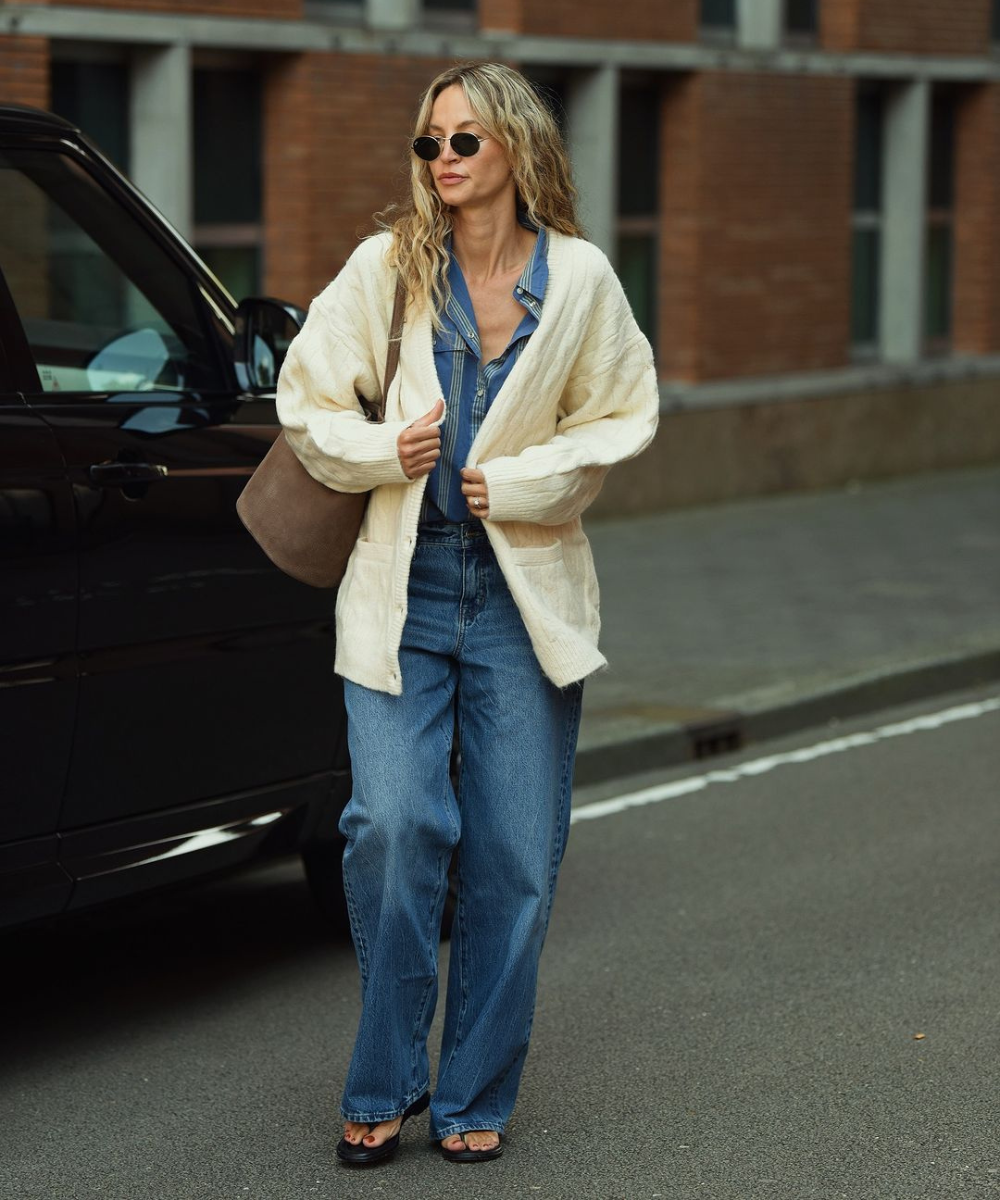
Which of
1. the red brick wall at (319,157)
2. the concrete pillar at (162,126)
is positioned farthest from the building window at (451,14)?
the concrete pillar at (162,126)

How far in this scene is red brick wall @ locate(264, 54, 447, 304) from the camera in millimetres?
13070

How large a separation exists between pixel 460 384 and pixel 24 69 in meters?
7.99

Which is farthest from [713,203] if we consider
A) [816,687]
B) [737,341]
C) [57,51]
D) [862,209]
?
[816,687]

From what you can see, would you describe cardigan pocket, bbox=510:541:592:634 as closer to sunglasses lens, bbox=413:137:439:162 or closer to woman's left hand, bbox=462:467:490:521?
woman's left hand, bbox=462:467:490:521

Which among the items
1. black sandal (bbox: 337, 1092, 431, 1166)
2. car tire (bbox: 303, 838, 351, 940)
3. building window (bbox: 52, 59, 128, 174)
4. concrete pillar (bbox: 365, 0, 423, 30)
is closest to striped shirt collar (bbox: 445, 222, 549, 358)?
black sandal (bbox: 337, 1092, 431, 1166)

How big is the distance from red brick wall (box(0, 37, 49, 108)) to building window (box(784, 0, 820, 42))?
6.78 metres

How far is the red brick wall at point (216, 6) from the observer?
39.5ft

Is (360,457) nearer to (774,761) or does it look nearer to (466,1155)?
(466,1155)

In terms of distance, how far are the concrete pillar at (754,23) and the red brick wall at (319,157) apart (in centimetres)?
349

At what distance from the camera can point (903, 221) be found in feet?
59.0

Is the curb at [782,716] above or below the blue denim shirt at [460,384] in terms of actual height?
below

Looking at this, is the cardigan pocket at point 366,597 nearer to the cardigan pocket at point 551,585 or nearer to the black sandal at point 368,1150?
the cardigan pocket at point 551,585

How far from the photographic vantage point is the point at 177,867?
4.99 metres

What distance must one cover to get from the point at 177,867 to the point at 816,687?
14.9ft
